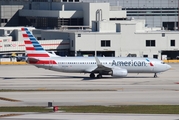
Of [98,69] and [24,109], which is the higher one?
[98,69]

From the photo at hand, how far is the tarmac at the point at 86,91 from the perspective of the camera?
5506 centimetres

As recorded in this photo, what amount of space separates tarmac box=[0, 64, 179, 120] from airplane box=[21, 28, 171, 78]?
1.20 metres

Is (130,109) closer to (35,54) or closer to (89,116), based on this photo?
(89,116)

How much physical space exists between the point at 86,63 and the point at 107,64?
276cm

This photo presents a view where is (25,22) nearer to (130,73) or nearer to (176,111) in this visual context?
(130,73)

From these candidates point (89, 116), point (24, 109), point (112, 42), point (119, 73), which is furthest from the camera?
point (112, 42)

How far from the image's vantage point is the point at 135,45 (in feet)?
398

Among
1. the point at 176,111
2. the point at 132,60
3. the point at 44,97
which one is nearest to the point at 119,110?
the point at 176,111

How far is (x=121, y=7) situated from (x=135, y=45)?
37.6 meters

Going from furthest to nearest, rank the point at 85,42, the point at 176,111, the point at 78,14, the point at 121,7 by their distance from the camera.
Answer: the point at 121,7, the point at 78,14, the point at 85,42, the point at 176,111

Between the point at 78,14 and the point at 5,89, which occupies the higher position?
the point at 78,14

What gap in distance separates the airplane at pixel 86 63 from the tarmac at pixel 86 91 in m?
1.20

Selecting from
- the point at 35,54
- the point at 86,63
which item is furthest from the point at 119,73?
the point at 35,54

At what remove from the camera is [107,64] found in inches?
3324
